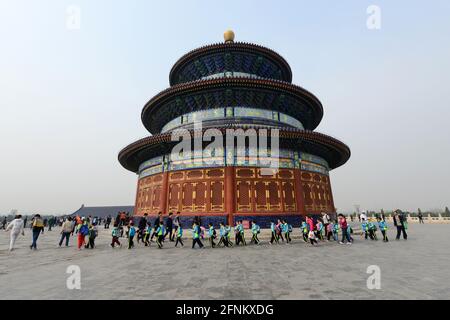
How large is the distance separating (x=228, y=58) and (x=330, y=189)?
1683 centimetres

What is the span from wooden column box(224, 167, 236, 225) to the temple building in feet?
0.24

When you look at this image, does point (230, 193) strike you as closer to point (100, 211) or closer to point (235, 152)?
point (235, 152)

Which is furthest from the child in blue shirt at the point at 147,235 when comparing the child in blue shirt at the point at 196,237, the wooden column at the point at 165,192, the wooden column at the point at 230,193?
the wooden column at the point at 230,193

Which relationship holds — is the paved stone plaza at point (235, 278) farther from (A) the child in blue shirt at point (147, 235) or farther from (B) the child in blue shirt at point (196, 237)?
(A) the child in blue shirt at point (147, 235)

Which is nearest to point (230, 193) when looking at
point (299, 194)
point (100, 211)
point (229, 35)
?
point (299, 194)

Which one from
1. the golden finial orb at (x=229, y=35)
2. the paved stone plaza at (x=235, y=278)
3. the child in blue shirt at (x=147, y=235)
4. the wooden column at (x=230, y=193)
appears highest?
Result: the golden finial orb at (x=229, y=35)

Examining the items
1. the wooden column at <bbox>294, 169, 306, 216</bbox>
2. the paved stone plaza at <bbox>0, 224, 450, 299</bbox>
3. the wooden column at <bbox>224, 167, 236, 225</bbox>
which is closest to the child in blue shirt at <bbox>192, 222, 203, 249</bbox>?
the paved stone plaza at <bbox>0, 224, 450, 299</bbox>

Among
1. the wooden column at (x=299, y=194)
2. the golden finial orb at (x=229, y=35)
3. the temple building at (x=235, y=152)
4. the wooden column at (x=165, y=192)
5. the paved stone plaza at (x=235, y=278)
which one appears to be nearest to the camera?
the paved stone plaza at (x=235, y=278)

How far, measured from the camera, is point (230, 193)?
18000 millimetres

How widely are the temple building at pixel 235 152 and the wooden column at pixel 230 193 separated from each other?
73mm

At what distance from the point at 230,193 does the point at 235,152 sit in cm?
322

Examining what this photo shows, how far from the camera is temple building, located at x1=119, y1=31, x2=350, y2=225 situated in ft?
60.0

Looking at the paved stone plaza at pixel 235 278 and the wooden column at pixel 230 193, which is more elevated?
the wooden column at pixel 230 193

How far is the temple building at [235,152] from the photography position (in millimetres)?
18297
